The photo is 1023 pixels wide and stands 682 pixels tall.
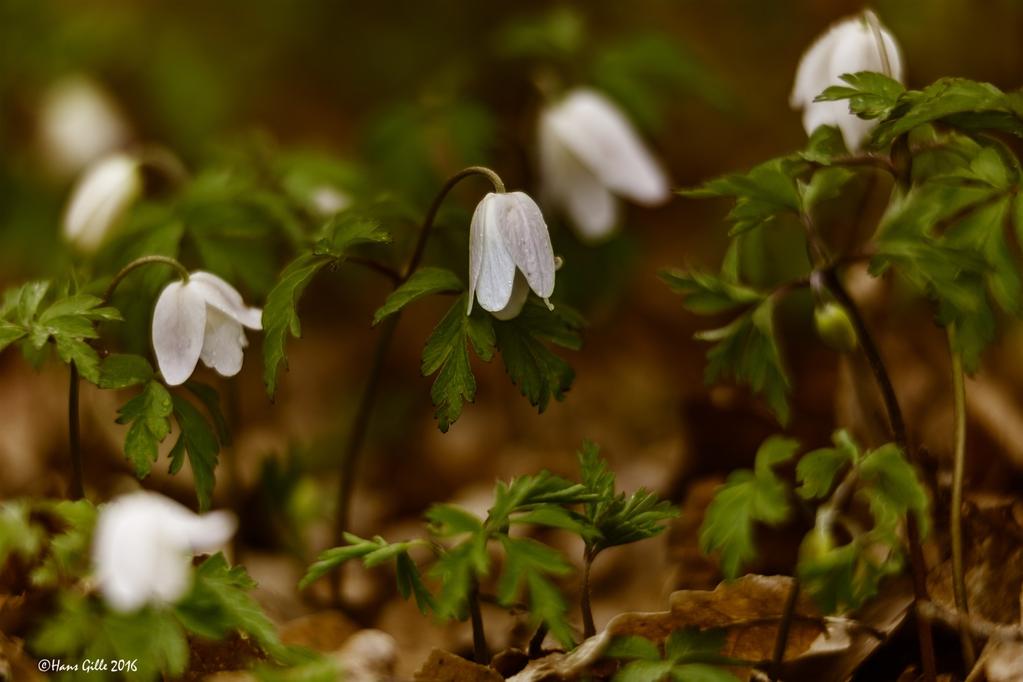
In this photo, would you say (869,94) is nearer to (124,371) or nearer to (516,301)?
(516,301)

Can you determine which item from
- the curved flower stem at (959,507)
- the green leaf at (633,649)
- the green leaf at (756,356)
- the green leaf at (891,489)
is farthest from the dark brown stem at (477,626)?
the curved flower stem at (959,507)

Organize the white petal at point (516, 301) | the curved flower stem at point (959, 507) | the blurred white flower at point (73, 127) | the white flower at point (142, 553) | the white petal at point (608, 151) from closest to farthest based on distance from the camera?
the white flower at point (142, 553), the curved flower stem at point (959, 507), the white petal at point (516, 301), the white petal at point (608, 151), the blurred white flower at point (73, 127)

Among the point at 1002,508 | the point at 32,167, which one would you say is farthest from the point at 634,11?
the point at 1002,508

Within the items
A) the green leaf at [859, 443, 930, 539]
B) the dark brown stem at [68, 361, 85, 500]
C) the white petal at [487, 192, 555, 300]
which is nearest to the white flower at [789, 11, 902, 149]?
the white petal at [487, 192, 555, 300]

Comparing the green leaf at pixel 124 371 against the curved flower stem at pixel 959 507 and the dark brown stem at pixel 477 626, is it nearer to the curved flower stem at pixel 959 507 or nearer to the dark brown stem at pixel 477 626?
the dark brown stem at pixel 477 626

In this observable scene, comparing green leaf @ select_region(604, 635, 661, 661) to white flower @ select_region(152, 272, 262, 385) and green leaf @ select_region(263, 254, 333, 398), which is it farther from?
white flower @ select_region(152, 272, 262, 385)

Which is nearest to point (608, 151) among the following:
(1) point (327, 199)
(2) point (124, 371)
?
(1) point (327, 199)
